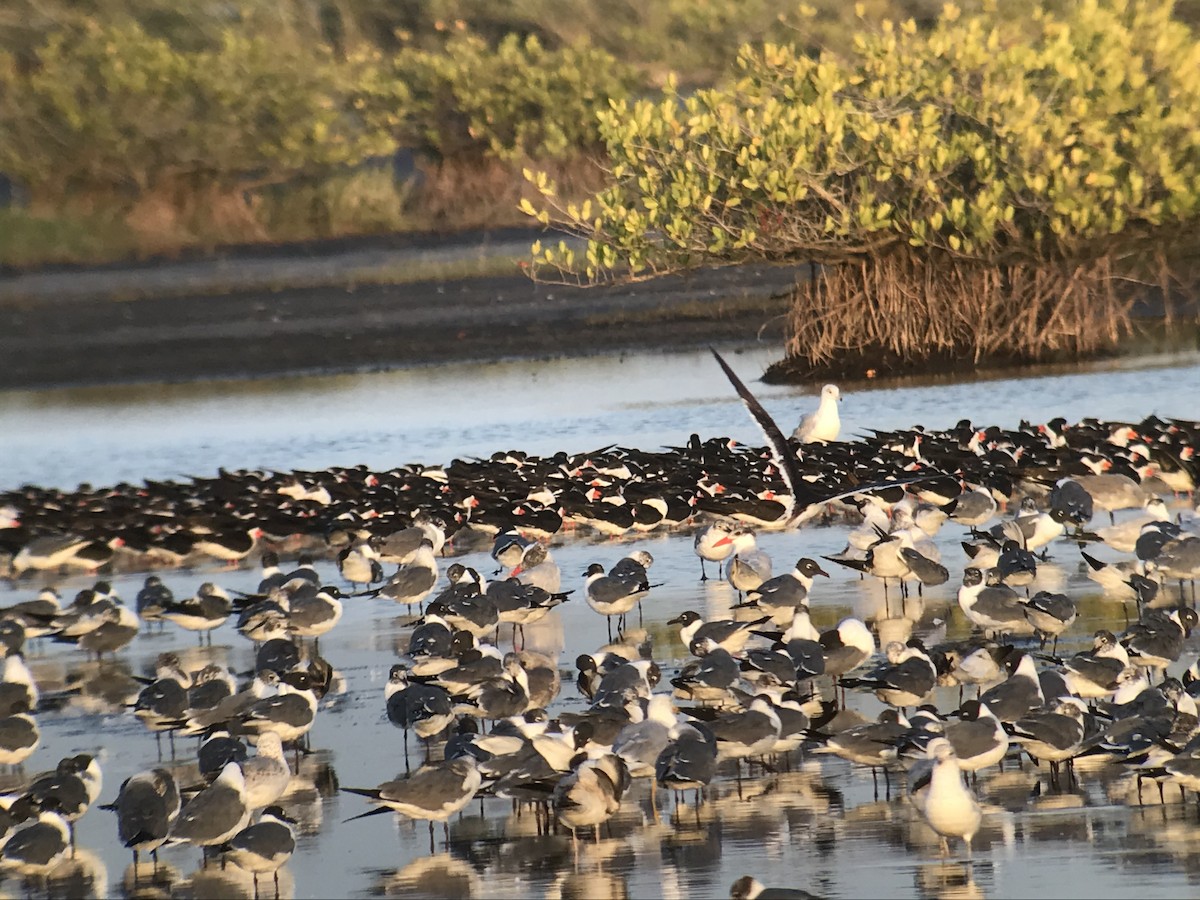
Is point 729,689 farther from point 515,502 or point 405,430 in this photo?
point 405,430

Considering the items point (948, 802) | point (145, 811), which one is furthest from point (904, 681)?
point (145, 811)

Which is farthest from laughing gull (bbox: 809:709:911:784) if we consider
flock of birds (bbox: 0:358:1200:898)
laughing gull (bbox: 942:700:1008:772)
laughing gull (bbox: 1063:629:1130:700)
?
laughing gull (bbox: 1063:629:1130:700)

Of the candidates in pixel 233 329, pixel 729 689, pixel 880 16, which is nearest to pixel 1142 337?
pixel 233 329

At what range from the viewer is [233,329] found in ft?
121

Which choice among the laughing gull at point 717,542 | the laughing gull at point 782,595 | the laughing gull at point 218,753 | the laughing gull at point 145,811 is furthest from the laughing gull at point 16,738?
the laughing gull at point 717,542

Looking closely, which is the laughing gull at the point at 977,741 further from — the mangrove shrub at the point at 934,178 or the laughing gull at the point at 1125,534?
the mangrove shrub at the point at 934,178

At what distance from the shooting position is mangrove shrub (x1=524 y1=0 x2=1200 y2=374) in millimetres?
26844

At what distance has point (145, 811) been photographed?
8797 millimetres

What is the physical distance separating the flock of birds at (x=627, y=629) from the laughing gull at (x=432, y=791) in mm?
17

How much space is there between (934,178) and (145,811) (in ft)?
68.1

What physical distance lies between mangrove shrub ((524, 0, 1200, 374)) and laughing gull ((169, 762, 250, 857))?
1773 cm

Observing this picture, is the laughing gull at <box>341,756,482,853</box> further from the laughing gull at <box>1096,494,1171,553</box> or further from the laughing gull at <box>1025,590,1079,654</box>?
the laughing gull at <box>1096,494,1171,553</box>

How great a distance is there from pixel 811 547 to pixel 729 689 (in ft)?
20.3

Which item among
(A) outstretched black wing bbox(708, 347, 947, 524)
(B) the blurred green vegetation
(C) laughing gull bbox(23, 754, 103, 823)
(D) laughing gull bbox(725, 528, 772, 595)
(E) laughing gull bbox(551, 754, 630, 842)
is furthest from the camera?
(B) the blurred green vegetation
